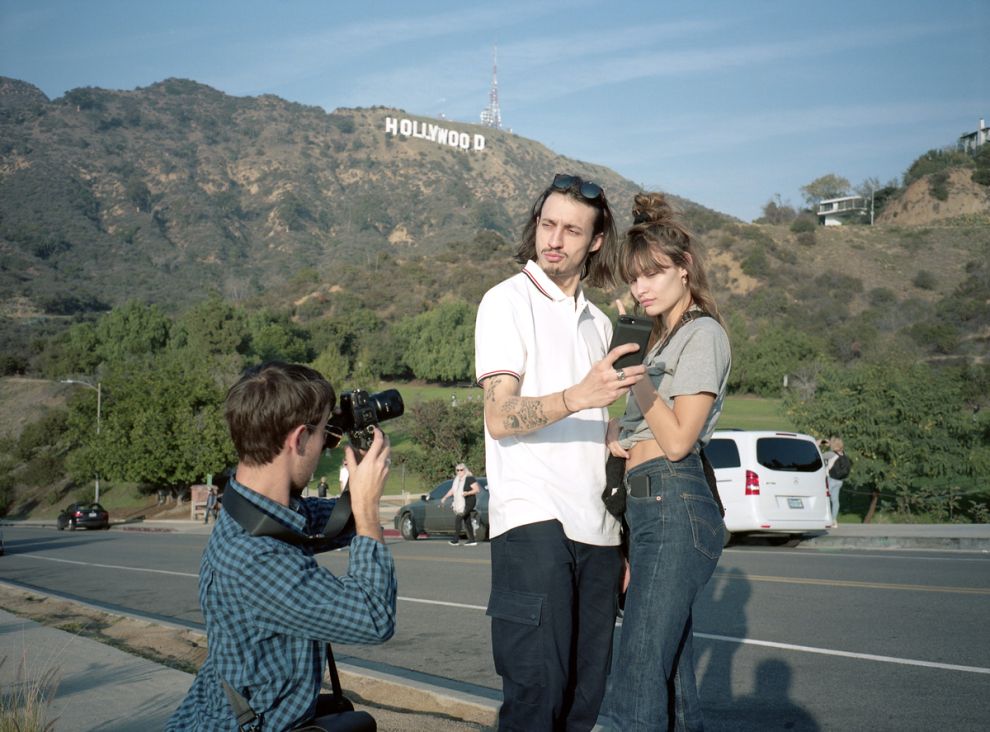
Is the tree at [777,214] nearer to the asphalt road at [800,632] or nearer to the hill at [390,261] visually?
the hill at [390,261]

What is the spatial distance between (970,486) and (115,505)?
50864mm

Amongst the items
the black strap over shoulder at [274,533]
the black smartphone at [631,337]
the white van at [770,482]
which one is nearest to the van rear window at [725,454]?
the white van at [770,482]

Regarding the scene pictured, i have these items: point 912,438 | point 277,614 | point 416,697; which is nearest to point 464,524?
point 912,438

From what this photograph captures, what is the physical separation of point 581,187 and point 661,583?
1.41 meters

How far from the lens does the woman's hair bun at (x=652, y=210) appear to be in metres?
3.54

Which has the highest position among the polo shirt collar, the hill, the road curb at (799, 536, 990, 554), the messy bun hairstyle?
the hill

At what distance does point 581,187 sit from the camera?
3566 millimetres

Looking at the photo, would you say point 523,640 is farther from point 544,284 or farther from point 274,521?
point 544,284

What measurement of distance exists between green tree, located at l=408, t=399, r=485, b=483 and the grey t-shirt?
40.4 metres

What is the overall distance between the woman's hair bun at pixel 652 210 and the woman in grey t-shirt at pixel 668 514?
7 cm

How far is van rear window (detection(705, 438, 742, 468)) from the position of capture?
15.6 m

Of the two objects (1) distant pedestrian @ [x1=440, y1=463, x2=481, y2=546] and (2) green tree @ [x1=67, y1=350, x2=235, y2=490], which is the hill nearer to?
(1) distant pedestrian @ [x1=440, y1=463, x2=481, y2=546]

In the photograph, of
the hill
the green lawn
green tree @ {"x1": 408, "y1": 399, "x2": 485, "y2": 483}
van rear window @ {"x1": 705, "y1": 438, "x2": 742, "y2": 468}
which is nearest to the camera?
van rear window @ {"x1": 705, "y1": 438, "x2": 742, "y2": 468}

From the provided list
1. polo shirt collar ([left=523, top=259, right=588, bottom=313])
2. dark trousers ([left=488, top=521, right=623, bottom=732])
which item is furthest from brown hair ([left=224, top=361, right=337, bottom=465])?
polo shirt collar ([left=523, top=259, right=588, bottom=313])
